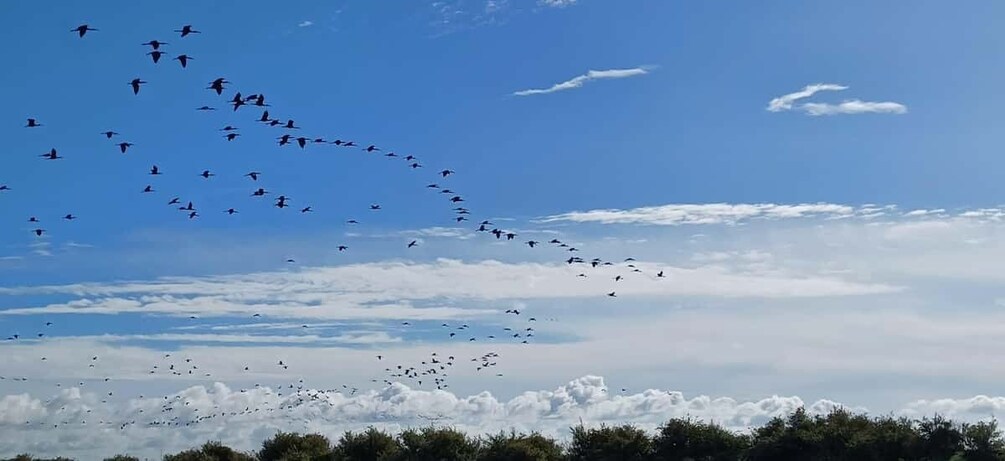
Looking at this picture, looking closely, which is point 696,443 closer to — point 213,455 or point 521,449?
point 521,449

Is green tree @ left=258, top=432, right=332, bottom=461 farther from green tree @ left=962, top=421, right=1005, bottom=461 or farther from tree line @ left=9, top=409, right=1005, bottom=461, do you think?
green tree @ left=962, top=421, right=1005, bottom=461

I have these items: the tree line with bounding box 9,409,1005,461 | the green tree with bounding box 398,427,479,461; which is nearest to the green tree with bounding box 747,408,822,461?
the tree line with bounding box 9,409,1005,461

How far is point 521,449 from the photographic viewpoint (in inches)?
2699

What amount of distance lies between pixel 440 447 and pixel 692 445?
16.9m

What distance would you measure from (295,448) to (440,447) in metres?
13.4

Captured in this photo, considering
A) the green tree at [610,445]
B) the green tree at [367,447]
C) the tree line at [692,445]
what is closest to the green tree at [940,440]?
the tree line at [692,445]

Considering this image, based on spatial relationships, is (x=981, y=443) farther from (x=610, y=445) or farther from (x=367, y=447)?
(x=367, y=447)

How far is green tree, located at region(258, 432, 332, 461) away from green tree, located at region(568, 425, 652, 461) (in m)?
19.0

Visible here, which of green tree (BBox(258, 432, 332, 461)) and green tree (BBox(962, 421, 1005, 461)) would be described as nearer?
green tree (BBox(962, 421, 1005, 461))

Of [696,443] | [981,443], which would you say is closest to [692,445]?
[696,443]

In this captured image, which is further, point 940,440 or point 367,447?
point 367,447

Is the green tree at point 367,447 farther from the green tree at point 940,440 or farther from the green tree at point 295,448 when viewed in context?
the green tree at point 940,440

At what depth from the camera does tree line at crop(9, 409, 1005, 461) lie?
5816 centimetres

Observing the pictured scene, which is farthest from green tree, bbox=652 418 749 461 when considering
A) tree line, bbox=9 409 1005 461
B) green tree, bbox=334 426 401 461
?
green tree, bbox=334 426 401 461
